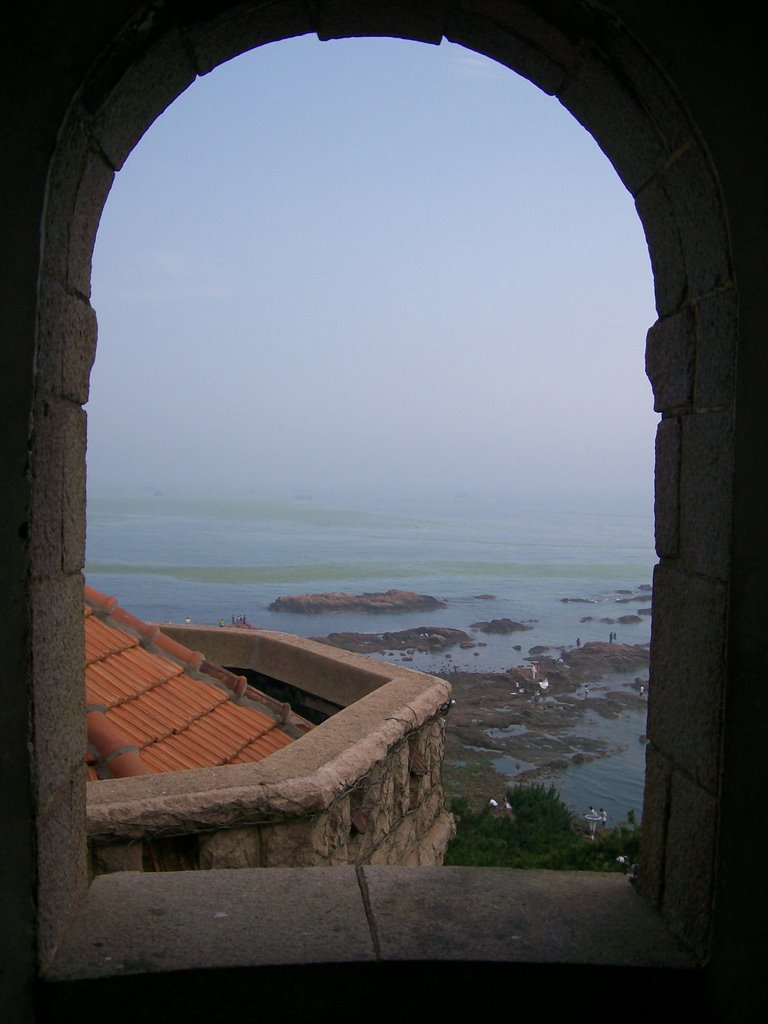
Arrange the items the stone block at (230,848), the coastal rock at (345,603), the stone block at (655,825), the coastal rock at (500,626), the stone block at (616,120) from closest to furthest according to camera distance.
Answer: the stone block at (616,120), the stone block at (655,825), the stone block at (230,848), the coastal rock at (500,626), the coastal rock at (345,603)

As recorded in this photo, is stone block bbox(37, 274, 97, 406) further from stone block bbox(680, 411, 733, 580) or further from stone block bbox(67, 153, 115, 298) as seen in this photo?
stone block bbox(680, 411, 733, 580)

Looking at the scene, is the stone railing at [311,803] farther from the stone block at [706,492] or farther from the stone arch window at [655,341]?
the stone block at [706,492]

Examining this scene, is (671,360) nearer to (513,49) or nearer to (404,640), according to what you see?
(513,49)

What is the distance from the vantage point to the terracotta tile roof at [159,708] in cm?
348

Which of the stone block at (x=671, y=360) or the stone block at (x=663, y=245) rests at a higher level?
the stone block at (x=663, y=245)

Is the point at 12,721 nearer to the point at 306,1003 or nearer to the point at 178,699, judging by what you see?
the point at 306,1003

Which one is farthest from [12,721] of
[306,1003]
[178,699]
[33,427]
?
[178,699]

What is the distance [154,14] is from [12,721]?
1461 mm

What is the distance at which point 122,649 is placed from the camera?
4523 mm

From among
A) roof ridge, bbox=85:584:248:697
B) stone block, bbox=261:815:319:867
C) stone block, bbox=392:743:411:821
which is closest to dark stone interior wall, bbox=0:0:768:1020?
stone block, bbox=261:815:319:867

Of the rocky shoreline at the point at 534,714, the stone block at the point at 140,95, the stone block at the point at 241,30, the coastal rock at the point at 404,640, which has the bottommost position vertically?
the rocky shoreline at the point at 534,714

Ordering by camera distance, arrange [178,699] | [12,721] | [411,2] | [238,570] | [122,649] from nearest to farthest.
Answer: [12,721]
[411,2]
[178,699]
[122,649]
[238,570]

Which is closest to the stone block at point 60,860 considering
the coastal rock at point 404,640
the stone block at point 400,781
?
the stone block at point 400,781

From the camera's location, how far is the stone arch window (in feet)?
5.44
